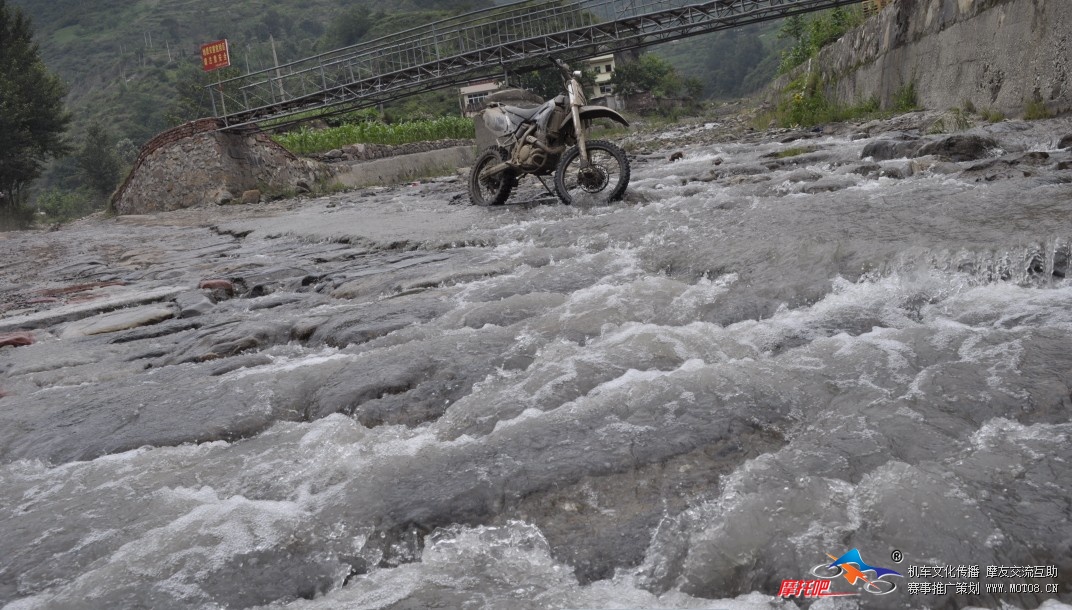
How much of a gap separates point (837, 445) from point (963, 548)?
48cm

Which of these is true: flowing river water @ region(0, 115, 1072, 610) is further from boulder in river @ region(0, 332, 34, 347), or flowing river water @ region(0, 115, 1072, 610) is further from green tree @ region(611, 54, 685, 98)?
green tree @ region(611, 54, 685, 98)

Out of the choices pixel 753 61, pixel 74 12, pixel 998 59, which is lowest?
pixel 998 59

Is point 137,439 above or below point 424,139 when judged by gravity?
below

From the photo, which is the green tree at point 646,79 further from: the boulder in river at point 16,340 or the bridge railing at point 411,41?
the boulder in river at point 16,340

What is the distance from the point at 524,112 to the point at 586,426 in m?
6.96

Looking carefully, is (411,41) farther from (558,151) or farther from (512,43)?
(558,151)

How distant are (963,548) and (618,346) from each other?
1592 millimetres

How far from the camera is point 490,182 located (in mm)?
9680

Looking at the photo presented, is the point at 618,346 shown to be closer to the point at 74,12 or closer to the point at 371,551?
the point at 371,551

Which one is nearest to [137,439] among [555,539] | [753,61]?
[555,539]

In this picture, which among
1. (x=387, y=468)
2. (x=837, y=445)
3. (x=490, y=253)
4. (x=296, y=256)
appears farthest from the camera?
(x=296, y=256)

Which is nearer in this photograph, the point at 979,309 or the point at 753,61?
the point at 979,309

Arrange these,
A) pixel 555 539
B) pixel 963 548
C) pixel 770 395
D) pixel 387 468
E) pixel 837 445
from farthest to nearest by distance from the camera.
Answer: pixel 770 395, pixel 387 468, pixel 837 445, pixel 555 539, pixel 963 548

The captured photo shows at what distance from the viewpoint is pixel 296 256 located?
24.2ft
